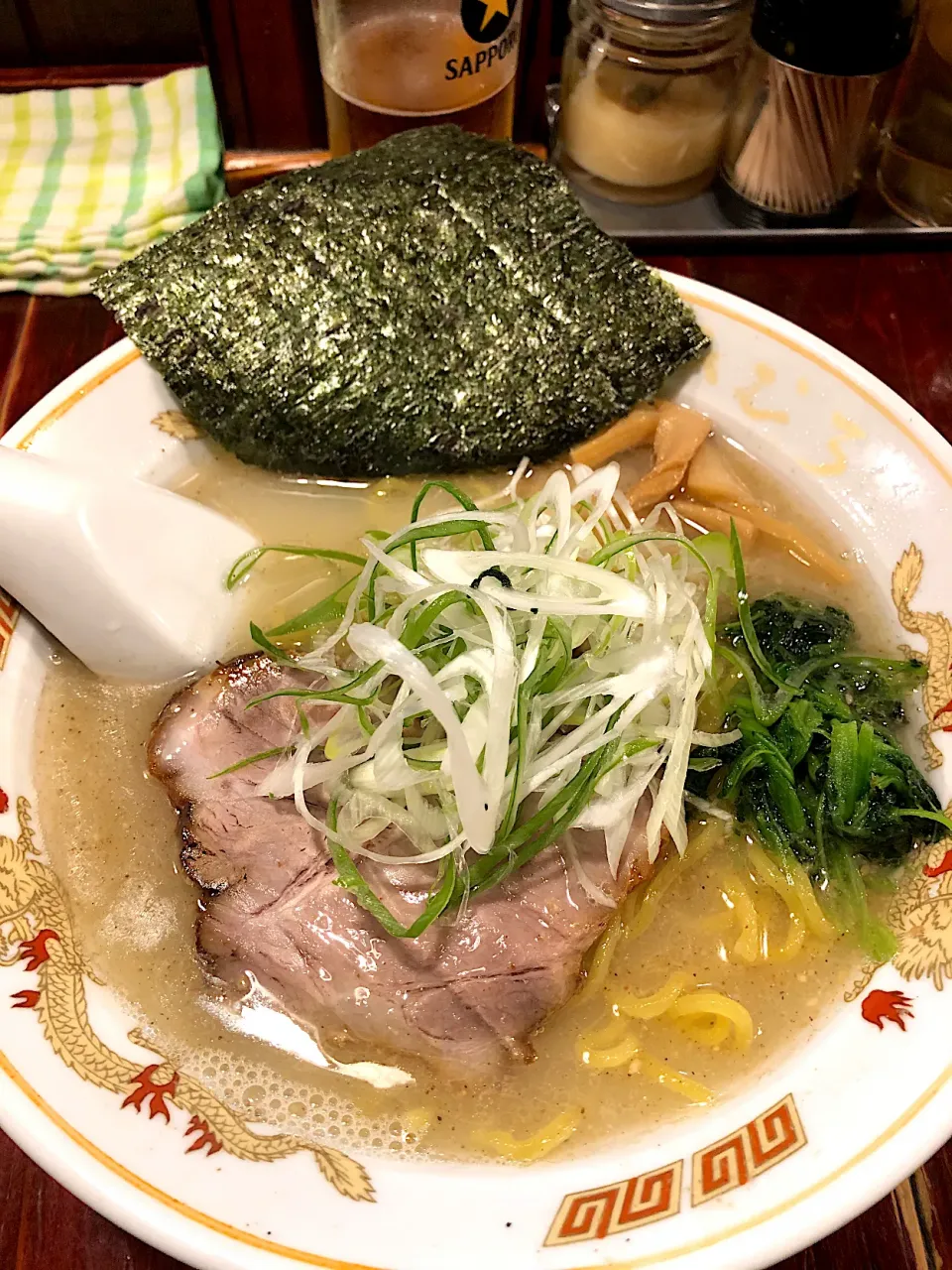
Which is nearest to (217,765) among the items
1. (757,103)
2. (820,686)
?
(820,686)

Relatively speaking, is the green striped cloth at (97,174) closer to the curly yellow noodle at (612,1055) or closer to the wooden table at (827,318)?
the wooden table at (827,318)

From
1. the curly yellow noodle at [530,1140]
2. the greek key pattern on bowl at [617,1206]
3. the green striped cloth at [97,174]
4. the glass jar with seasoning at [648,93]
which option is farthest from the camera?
the green striped cloth at [97,174]

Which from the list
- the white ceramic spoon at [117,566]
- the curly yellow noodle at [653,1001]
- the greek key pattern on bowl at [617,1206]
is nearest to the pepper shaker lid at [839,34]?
the white ceramic spoon at [117,566]

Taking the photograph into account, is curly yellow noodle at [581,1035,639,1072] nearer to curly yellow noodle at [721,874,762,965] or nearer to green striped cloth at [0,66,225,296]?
curly yellow noodle at [721,874,762,965]

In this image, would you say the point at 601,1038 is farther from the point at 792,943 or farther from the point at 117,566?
the point at 117,566

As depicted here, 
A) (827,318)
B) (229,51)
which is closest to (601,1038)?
(827,318)

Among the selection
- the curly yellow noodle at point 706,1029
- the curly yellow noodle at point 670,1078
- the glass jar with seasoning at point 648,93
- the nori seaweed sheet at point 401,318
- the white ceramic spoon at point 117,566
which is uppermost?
the glass jar with seasoning at point 648,93

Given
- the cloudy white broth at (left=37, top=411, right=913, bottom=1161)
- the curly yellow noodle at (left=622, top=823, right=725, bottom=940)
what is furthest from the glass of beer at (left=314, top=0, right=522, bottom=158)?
the curly yellow noodle at (left=622, top=823, right=725, bottom=940)
